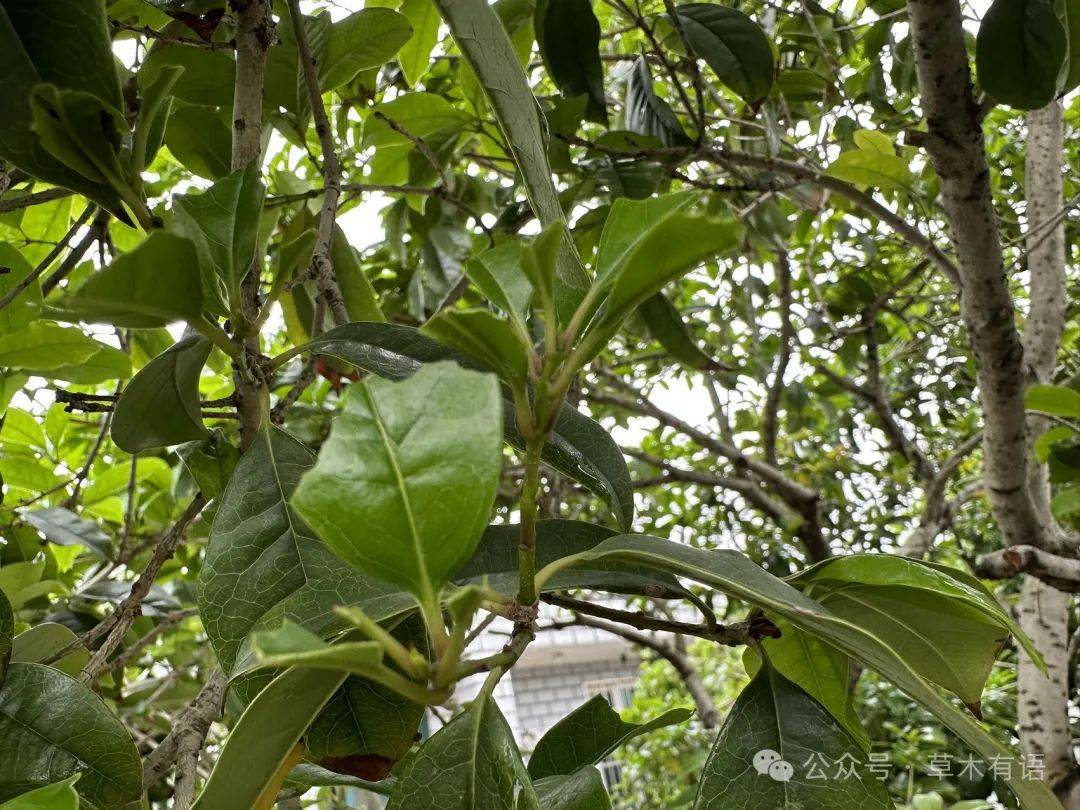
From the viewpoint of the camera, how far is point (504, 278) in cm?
41

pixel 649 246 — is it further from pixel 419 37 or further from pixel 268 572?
pixel 419 37

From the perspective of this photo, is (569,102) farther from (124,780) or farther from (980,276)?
(124,780)

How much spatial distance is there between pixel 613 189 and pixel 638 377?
6.16 ft

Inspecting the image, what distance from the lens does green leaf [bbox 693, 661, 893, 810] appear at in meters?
0.43

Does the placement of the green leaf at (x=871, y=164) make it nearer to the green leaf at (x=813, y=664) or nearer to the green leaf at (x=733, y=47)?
the green leaf at (x=733, y=47)

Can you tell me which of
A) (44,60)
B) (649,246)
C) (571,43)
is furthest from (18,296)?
(649,246)

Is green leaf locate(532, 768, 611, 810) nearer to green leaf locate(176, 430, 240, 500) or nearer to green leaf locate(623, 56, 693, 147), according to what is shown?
green leaf locate(176, 430, 240, 500)

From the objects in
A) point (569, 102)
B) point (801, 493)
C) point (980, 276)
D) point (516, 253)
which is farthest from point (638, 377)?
point (516, 253)

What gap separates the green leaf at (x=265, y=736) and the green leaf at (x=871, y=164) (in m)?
0.84

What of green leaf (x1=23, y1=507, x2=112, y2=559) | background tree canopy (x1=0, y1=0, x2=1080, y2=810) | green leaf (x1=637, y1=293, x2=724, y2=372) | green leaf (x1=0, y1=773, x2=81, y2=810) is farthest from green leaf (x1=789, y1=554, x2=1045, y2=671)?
green leaf (x1=23, y1=507, x2=112, y2=559)

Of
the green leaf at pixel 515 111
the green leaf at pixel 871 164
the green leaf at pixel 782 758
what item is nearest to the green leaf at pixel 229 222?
the green leaf at pixel 515 111

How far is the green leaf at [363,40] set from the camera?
28.2 inches

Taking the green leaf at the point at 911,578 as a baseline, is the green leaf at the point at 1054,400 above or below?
above

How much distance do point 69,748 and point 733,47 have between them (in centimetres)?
82
